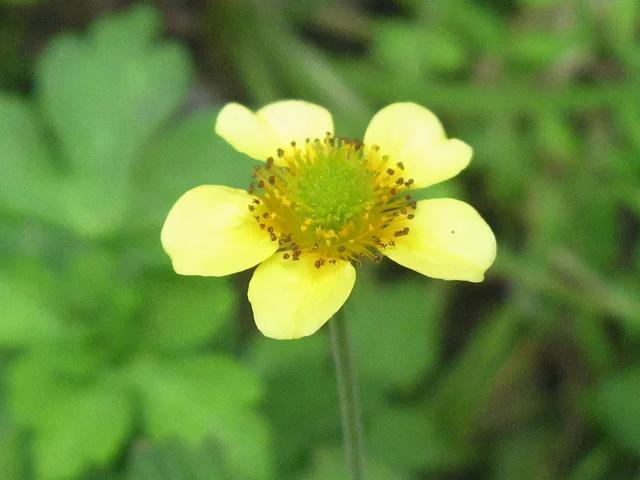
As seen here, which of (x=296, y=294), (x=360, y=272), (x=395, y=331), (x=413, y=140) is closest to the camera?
(x=296, y=294)

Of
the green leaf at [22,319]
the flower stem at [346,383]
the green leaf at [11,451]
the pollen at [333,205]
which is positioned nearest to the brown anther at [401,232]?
the pollen at [333,205]

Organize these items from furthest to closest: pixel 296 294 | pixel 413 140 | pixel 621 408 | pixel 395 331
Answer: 1. pixel 395 331
2. pixel 621 408
3. pixel 413 140
4. pixel 296 294

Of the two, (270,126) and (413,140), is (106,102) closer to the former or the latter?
(270,126)

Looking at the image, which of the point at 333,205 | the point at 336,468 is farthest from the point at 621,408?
the point at 333,205

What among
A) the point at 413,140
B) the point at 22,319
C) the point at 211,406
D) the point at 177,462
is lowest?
the point at 177,462

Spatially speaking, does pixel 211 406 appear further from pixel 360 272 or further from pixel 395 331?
pixel 360 272

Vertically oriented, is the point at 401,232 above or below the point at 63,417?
above

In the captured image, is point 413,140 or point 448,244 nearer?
point 448,244

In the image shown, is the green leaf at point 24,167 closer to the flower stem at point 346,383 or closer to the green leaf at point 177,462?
the green leaf at point 177,462
